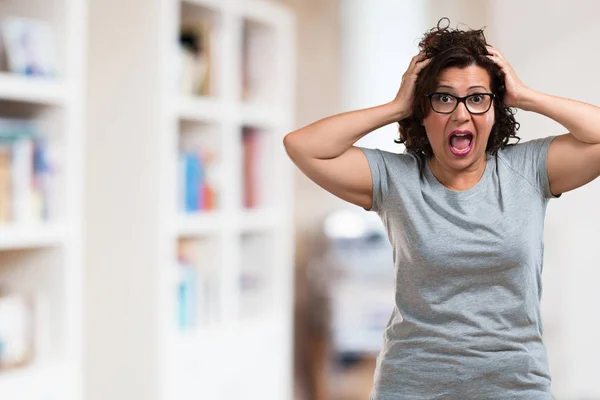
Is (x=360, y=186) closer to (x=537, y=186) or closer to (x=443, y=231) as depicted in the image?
(x=443, y=231)

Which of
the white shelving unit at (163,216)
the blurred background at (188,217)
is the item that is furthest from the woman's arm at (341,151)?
the white shelving unit at (163,216)

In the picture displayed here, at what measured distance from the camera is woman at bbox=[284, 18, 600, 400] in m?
1.18

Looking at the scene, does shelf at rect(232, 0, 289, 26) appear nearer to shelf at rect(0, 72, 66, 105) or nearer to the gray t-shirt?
shelf at rect(0, 72, 66, 105)

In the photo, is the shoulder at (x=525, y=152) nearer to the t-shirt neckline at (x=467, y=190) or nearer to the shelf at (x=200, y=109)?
the t-shirt neckline at (x=467, y=190)

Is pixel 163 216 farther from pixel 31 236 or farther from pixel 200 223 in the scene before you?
pixel 31 236

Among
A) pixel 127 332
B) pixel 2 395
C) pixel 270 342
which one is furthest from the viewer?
pixel 270 342

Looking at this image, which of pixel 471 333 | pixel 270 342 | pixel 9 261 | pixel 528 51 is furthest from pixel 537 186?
pixel 270 342

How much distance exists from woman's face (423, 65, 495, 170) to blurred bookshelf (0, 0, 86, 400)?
1.44 meters

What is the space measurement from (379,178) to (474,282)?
0.22 m

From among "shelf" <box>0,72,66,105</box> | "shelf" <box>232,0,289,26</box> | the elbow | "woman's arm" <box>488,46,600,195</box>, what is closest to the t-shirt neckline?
"woman's arm" <box>488,46,600,195</box>

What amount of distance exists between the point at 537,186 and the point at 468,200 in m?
0.12

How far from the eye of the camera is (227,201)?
3059 mm

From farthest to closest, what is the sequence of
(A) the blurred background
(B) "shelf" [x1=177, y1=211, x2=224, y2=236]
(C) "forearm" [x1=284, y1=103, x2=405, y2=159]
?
(B) "shelf" [x1=177, y1=211, x2=224, y2=236] < (A) the blurred background < (C) "forearm" [x1=284, y1=103, x2=405, y2=159]

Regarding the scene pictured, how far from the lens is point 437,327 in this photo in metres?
1.21
